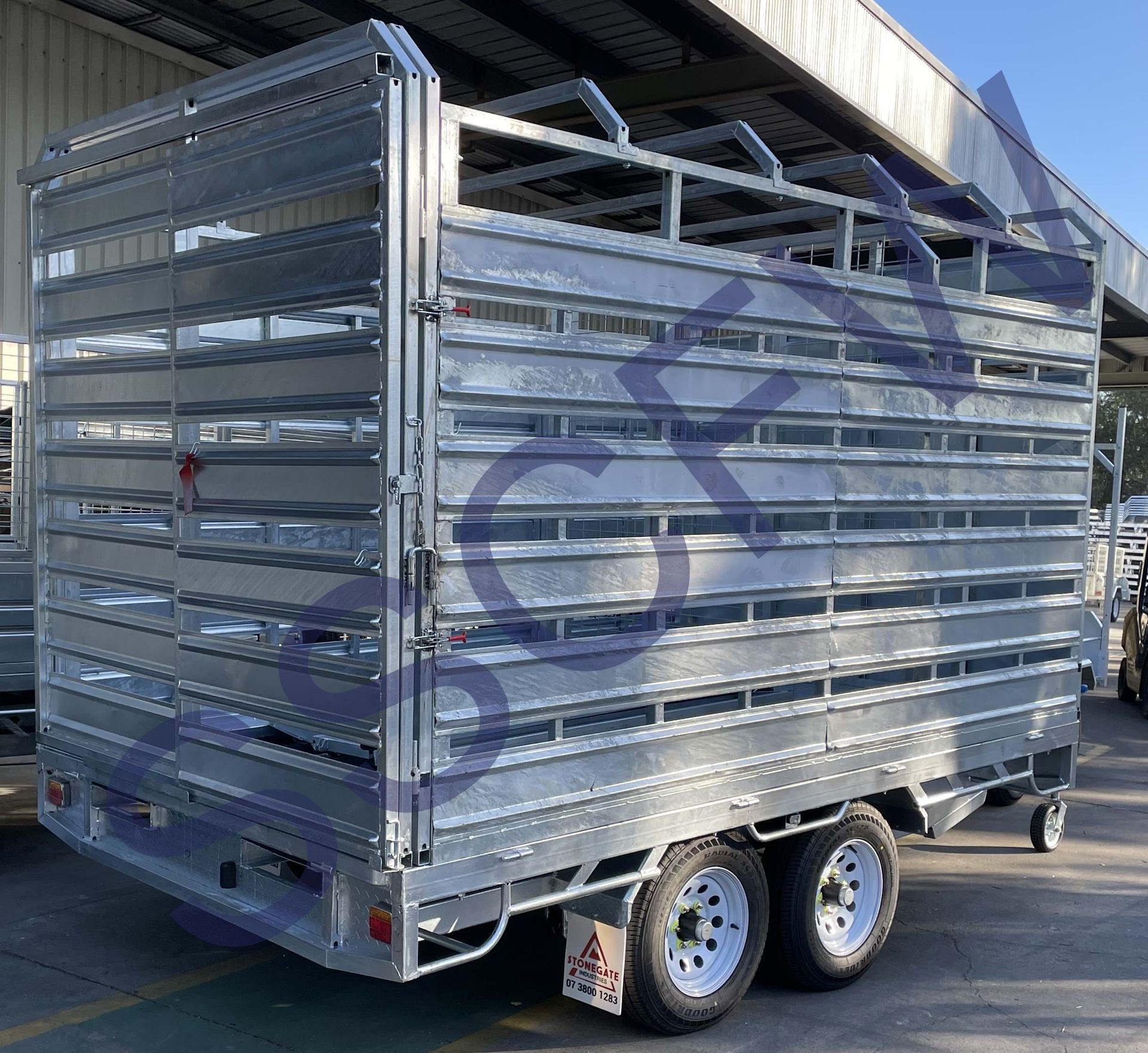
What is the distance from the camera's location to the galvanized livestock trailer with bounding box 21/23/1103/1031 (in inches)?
138

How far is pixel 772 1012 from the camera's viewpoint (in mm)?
4762

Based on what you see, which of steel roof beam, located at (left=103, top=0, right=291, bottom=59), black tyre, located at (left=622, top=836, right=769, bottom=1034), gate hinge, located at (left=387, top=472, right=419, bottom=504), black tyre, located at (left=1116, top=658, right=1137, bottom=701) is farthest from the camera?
black tyre, located at (left=1116, top=658, right=1137, bottom=701)

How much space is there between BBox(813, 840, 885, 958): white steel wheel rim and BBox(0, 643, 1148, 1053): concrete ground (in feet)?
0.72

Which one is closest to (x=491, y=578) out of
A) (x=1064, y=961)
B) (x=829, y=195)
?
(x=829, y=195)

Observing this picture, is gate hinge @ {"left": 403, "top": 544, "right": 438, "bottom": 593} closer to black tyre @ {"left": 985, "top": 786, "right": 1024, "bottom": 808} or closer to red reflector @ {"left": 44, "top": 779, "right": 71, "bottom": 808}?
red reflector @ {"left": 44, "top": 779, "right": 71, "bottom": 808}

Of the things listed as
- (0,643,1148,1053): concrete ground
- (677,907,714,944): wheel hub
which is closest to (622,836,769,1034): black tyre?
(677,907,714,944): wheel hub

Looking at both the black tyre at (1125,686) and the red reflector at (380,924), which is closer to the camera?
the red reflector at (380,924)

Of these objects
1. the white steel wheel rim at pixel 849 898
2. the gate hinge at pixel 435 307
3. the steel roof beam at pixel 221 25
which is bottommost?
the white steel wheel rim at pixel 849 898

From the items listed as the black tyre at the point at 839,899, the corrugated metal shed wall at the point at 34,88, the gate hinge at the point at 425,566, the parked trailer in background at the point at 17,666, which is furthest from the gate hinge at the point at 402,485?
the corrugated metal shed wall at the point at 34,88

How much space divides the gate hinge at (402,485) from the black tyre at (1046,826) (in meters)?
5.28

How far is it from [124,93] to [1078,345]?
8917 millimetres

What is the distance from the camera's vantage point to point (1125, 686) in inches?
527

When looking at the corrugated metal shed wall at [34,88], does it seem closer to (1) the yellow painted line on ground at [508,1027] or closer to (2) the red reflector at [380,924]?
(1) the yellow painted line on ground at [508,1027]

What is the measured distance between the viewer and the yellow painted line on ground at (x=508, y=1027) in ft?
14.4
